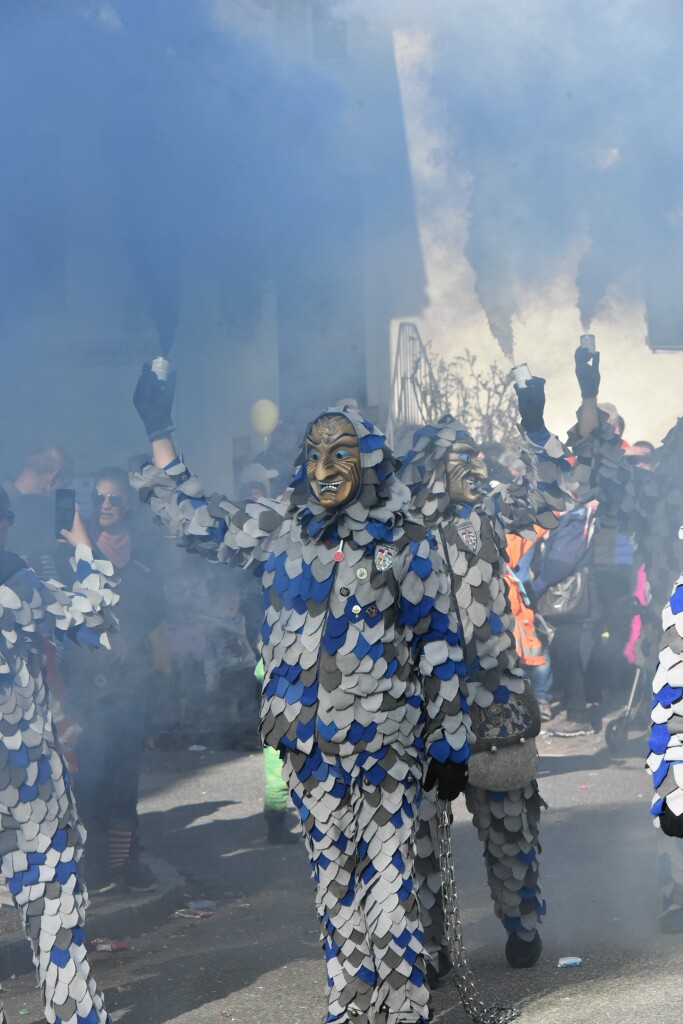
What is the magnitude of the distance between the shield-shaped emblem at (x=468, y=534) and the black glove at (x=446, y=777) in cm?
92

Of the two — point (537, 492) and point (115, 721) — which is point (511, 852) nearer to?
point (537, 492)

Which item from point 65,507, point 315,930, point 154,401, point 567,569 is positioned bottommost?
point 315,930

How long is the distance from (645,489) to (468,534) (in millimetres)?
1152

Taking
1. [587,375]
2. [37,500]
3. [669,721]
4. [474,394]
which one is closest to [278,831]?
[37,500]

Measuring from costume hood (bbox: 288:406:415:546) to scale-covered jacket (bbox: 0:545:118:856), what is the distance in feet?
2.54

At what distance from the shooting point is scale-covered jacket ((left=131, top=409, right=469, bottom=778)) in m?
3.77

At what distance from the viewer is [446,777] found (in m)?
3.80

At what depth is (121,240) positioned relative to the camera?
605 centimetres

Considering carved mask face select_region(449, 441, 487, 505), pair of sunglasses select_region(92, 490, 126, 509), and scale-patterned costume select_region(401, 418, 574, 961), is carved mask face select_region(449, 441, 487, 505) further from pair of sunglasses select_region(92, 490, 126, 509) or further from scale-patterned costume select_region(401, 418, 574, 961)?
pair of sunglasses select_region(92, 490, 126, 509)

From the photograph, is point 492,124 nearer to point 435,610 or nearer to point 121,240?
point 121,240

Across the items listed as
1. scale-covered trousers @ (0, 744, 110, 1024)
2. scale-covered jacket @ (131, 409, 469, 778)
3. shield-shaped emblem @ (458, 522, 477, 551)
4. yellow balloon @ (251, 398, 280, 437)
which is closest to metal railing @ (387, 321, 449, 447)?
yellow balloon @ (251, 398, 280, 437)

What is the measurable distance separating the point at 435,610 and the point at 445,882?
2.47ft

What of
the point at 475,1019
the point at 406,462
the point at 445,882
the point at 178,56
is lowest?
the point at 475,1019

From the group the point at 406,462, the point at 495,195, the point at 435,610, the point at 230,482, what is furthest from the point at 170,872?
the point at 495,195
